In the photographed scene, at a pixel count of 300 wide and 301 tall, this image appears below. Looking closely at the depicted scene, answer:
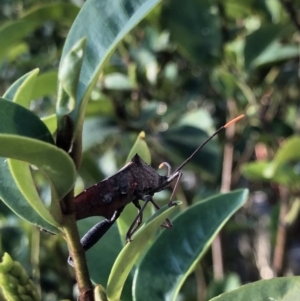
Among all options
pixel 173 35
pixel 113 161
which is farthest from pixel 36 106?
pixel 173 35

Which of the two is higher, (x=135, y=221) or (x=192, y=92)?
(x=135, y=221)

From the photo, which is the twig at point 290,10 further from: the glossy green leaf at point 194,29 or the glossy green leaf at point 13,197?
the glossy green leaf at point 13,197

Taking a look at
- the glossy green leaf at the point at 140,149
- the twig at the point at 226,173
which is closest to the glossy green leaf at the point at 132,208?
the glossy green leaf at the point at 140,149

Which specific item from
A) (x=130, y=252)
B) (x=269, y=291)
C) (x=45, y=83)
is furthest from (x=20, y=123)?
(x=45, y=83)

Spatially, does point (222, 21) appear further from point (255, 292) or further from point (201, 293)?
point (255, 292)

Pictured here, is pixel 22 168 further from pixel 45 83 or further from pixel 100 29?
pixel 45 83

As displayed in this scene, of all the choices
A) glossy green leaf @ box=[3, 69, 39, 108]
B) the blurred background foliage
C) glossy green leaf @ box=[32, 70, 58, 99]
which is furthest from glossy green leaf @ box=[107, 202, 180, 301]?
glossy green leaf @ box=[32, 70, 58, 99]
